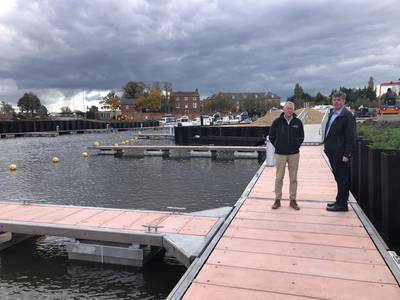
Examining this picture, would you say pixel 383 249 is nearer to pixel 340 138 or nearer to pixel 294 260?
pixel 294 260

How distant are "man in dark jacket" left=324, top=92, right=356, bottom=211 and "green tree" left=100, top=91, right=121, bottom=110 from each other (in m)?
116

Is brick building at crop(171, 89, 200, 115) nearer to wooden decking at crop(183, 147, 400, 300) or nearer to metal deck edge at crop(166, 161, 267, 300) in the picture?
wooden decking at crop(183, 147, 400, 300)

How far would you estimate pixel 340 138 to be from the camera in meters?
6.32

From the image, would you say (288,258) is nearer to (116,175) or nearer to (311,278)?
(311,278)

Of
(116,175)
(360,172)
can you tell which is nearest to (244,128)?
(116,175)

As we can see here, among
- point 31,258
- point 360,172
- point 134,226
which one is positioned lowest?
point 31,258

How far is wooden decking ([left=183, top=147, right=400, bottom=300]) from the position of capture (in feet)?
12.7

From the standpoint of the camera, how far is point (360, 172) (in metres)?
8.05

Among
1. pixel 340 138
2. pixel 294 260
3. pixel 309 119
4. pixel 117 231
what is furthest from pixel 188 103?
pixel 294 260

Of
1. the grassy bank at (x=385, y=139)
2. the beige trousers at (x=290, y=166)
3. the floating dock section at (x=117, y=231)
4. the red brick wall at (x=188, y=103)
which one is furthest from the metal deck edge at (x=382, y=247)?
the red brick wall at (x=188, y=103)

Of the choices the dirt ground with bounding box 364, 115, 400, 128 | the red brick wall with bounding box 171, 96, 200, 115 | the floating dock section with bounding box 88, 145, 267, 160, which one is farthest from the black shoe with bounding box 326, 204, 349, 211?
the red brick wall with bounding box 171, 96, 200, 115

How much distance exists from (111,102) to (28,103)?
2591cm

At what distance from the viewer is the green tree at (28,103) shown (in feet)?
330

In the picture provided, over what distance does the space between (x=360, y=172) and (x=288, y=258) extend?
161 inches
